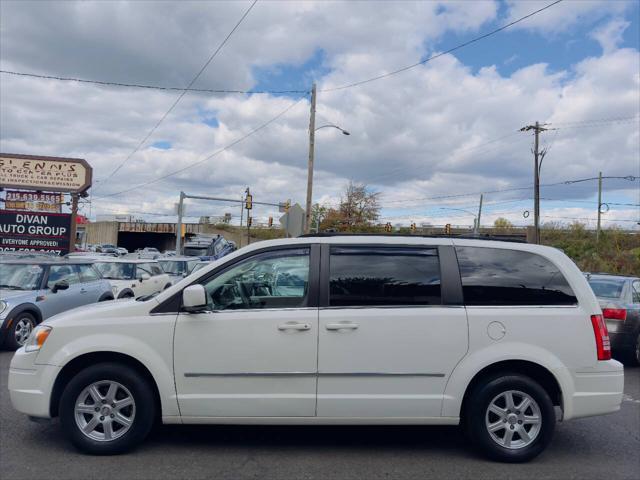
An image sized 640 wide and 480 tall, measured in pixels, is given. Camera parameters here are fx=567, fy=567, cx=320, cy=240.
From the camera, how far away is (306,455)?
15.5 ft

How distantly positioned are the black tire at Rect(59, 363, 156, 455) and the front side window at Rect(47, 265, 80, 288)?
6.39 metres

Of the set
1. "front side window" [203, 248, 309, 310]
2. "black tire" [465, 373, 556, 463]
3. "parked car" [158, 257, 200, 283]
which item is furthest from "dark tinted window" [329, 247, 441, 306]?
"parked car" [158, 257, 200, 283]

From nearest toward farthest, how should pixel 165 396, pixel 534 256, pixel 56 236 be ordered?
pixel 165 396
pixel 534 256
pixel 56 236

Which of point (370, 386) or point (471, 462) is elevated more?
point (370, 386)

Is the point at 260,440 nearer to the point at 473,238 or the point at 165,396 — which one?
the point at 165,396

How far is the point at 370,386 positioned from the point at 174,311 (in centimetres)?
172

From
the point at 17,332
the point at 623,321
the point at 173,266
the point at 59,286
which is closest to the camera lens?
the point at 623,321

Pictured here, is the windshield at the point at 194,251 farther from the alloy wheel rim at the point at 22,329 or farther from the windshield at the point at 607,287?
the windshield at the point at 607,287

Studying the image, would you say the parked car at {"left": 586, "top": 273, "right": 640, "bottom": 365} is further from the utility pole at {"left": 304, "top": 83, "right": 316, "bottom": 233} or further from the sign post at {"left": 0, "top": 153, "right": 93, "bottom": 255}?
the sign post at {"left": 0, "top": 153, "right": 93, "bottom": 255}

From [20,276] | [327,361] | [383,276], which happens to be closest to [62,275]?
[20,276]

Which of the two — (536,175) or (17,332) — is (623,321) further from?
(536,175)

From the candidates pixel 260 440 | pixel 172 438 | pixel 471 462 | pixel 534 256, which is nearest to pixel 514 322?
pixel 534 256

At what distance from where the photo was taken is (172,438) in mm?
5070

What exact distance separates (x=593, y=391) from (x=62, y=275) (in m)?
9.30
